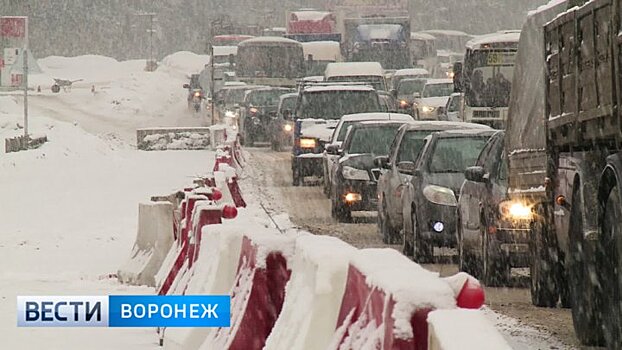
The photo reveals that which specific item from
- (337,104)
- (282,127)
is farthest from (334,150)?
(282,127)

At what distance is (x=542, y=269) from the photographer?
12.2 metres

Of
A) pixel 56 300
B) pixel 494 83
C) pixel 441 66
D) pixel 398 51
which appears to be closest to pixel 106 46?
pixel 441 66

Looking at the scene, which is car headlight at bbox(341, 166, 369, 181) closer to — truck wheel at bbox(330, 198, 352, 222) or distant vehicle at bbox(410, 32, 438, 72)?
truck wheel at bbox(330, 198, 352, 222)

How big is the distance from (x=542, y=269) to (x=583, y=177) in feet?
7.50

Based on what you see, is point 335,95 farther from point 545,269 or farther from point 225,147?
point 545,269

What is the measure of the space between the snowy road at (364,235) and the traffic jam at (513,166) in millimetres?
200

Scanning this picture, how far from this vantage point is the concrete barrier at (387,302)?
4172 mm

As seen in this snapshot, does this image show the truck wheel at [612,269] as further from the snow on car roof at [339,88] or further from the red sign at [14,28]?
the red sign at [14,28]

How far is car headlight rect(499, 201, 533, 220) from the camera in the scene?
46.8 ft

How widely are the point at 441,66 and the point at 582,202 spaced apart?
65531mm

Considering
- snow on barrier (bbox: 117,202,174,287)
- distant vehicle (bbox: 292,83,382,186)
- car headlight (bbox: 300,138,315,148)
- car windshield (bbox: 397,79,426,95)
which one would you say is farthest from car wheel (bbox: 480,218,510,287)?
car windshield (bbox: 397,79,426,95)

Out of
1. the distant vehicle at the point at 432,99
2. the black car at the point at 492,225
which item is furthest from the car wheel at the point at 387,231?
the distant vehicle at the point at 432,99

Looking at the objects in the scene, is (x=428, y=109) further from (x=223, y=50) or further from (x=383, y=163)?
(x=383, y=163)

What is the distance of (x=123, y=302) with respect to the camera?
896 centimetres
